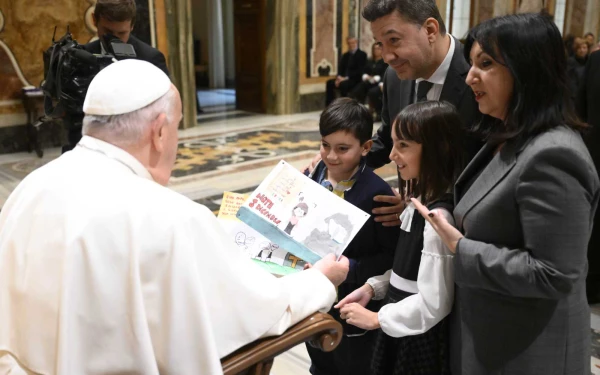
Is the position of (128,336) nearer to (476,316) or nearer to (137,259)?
(137,259)

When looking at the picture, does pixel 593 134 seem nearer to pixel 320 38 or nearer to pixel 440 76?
pixel 440 76

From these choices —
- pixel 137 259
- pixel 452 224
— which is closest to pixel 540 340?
pixel 452 224

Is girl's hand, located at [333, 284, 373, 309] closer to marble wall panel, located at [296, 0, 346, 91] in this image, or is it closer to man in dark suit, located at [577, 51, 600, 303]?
man in dark suit, located at [577, 51, 600, 303]

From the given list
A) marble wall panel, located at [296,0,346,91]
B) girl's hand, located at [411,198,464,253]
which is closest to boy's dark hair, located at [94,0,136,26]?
girl's hand, located at [411,198,464,253]

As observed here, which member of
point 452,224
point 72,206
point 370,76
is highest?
point 72,206

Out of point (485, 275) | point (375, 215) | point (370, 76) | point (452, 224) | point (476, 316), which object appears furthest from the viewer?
point (370, 76)

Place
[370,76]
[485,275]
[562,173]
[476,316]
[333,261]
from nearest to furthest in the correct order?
[562,173] < [485,275] < [476,316] < [333,261] < [370,76]

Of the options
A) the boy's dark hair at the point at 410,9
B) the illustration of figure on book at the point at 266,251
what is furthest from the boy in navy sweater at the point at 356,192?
the boy's dark hair at the point at 410,9

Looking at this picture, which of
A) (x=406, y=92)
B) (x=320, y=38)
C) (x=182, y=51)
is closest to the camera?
(x=406, y=92)

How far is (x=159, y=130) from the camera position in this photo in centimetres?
165

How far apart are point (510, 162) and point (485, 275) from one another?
312mm

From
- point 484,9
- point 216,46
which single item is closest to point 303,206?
point 484,9

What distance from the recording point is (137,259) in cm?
146

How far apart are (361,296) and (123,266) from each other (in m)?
0.96
